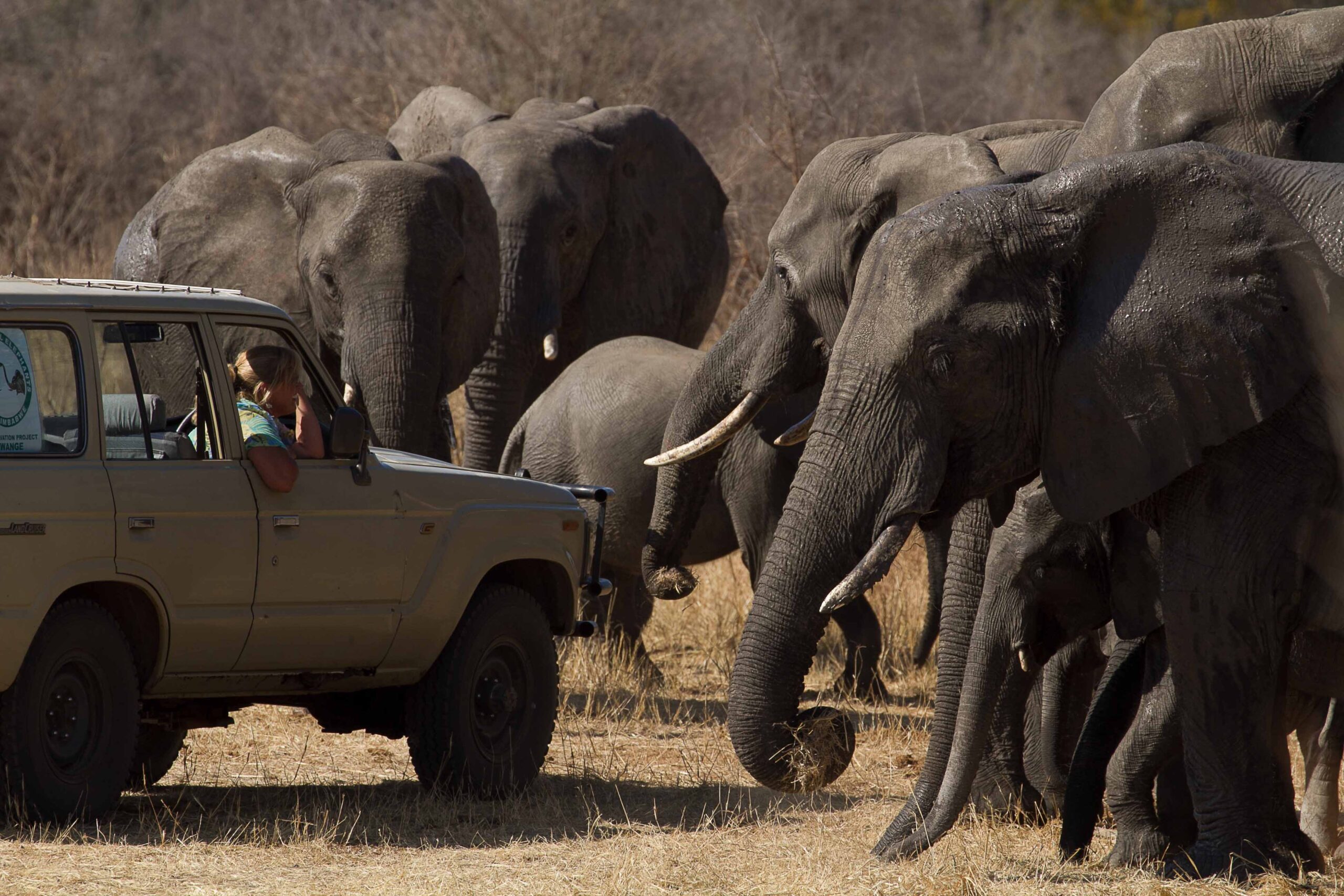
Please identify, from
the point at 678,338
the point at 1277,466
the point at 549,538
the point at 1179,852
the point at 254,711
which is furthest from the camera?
the point at 678,338

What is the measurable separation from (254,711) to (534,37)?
13196 mm

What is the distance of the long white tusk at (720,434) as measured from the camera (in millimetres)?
8102

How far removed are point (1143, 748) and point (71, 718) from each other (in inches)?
127

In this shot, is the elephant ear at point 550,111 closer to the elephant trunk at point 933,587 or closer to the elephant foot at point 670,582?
the elephant trunk at point 933,587

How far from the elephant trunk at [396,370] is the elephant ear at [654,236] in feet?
12.4

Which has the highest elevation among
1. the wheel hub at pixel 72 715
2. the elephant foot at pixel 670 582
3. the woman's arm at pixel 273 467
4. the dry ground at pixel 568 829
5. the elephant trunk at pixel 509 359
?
the elephant trunk at pixel 509 359

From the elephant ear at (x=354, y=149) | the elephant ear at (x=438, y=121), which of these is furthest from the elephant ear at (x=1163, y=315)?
the elephant ear at (x=438, y=121)

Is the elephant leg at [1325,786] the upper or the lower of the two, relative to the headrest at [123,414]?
lower

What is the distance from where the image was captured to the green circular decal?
20.6 ft

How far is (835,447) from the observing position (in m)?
5.54

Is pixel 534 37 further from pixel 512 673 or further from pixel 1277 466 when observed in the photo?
pixel 1277 466

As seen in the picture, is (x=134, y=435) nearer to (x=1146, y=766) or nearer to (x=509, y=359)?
(x=1146, y=766)

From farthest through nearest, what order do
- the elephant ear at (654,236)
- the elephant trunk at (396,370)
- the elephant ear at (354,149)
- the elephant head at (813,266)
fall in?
1. the elephant ear at (654,236)
2. the elephant ear at (354,149)
3. the elephant trunk at (396,370)
4. the elephant head at (813,266)

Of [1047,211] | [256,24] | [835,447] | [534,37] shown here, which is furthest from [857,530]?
[256,24]
